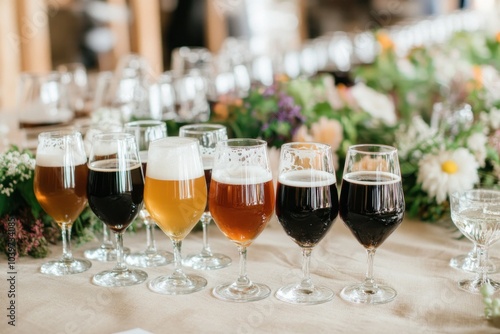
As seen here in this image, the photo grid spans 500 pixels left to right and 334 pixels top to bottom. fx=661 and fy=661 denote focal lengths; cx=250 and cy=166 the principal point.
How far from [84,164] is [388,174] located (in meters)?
0.68

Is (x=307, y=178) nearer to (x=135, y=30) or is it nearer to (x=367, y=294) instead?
(x=367, y=294)

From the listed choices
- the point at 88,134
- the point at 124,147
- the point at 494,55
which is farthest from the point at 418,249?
the point at 494,55

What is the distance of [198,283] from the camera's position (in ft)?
4.62

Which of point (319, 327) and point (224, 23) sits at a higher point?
point (224, 23)

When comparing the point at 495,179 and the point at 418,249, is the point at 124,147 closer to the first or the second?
the point at 418,249

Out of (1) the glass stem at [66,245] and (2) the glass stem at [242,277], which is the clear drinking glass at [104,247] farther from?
(2) the glass stem at [242,277]

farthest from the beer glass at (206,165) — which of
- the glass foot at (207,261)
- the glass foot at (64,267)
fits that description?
the glass foot at (64,267)

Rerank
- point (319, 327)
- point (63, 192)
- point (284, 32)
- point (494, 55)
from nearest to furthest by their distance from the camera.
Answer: point (319, 327)
point (63, 192)
point (494, 55)
point (284, 32)

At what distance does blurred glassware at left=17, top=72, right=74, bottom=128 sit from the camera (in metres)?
2.21

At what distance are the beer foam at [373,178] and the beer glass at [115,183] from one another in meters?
0.46

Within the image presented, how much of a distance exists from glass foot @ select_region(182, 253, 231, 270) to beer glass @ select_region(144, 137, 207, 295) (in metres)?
0.13

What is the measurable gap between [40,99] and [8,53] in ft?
7.65

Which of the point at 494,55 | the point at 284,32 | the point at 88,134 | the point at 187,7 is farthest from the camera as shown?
the point at 284,32

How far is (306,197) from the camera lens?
130cm
